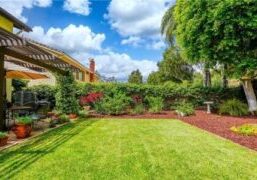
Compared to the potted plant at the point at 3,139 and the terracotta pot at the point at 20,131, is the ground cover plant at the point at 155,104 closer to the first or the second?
the terracotta pot at the point at 20,131

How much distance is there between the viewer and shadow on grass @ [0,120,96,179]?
682 cm

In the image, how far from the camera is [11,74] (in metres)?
14.7

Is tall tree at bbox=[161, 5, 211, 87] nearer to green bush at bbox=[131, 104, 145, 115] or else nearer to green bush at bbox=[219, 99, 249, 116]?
green bush at bbox=[219, 99, 249, 116]

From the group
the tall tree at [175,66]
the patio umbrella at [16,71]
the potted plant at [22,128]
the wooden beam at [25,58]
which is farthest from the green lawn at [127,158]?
the tall tree at [175,66]

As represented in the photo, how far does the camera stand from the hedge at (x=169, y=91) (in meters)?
23.6

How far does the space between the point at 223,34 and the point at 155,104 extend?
6.52 m

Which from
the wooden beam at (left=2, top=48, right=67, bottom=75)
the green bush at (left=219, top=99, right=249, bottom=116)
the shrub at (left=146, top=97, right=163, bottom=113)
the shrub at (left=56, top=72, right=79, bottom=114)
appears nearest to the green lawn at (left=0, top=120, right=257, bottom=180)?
the wooden beam at (left=2, top=48, right=67, bottom=75)

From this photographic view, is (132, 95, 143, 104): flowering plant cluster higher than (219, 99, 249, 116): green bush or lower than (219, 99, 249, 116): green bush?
higher

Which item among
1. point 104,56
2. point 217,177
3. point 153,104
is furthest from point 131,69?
point 217,177

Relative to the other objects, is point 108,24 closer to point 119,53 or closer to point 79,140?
point 119,53

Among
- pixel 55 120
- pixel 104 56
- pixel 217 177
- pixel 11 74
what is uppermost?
pixel 104 56

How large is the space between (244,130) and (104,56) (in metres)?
37.3

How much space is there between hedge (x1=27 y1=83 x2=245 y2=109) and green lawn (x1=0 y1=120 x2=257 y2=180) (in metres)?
12.1

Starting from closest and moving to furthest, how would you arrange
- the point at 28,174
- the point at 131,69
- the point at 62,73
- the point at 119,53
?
the point at 28,174, the point at 62,73, the point at 119,53, the point at 131,69
